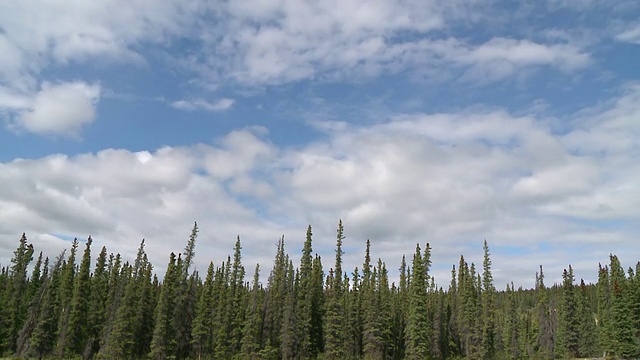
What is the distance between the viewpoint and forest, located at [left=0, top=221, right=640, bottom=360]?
7888 centimetres

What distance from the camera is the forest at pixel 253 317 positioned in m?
78.9

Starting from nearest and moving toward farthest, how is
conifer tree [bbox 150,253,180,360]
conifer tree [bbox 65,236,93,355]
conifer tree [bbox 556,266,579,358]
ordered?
conifer tree [bbox 150,253,180,360] < conifer tree [bbox 65,236,93,355] < conifer tree [bbox 556,266,579,358]

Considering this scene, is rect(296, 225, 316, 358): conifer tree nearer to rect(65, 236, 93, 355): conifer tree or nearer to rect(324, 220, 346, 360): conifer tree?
rect(324, 220, 346, 360): conifer tree

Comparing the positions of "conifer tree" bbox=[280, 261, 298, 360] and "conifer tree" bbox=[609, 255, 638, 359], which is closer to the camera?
"conifer tree" bbox=[280, 261, 298, 360]

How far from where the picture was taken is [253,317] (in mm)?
79562

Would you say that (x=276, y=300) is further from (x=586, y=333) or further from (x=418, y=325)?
(x=586, y=333)

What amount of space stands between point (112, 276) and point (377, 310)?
172ft

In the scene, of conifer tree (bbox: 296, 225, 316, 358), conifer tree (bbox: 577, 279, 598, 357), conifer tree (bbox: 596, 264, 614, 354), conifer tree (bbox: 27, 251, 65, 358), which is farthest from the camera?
conifer tree (bbox: 577, 279, 598, 357)

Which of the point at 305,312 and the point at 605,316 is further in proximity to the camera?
the point at 605,316

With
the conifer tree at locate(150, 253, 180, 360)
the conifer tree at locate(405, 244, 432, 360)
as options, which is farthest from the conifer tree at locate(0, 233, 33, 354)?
the conifer tree at locate(405, 244, 432, 360)

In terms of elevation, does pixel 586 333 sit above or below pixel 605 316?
below

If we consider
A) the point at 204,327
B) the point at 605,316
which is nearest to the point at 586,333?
the point at 605,316

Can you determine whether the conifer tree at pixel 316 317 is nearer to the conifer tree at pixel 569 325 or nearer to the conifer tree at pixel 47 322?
the conifer tree at pixel 47 322

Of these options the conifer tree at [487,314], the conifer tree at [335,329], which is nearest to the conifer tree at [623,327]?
the conifer tree at [487,314]
